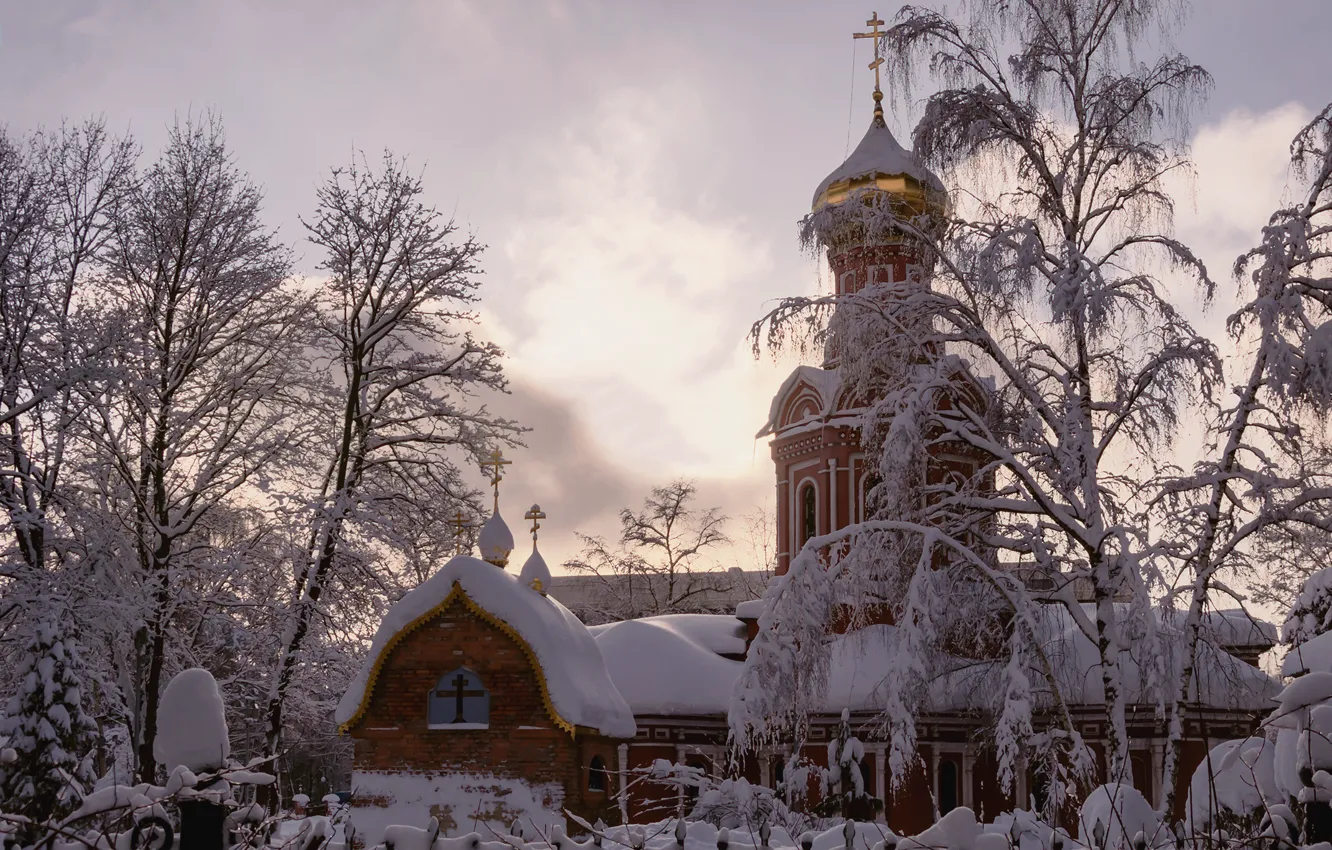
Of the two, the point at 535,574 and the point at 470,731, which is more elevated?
the point at 535,574

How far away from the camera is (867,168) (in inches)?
854

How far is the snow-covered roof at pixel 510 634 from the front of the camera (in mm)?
16062

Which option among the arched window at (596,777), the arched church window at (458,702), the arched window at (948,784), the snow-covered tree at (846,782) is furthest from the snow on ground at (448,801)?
the arched window at (948,784)

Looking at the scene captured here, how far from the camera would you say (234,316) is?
19.6 meters

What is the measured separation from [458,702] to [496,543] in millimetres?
2421

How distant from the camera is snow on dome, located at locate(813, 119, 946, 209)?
70.9 ft

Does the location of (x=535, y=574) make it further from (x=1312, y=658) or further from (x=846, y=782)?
(x=1312, y=658)

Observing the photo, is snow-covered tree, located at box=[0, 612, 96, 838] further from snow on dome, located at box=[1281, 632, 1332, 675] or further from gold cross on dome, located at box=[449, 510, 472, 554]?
snow on dome, located at box=[1281, 632, 1332, 675]

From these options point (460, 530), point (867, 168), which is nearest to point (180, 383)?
point (460, 530)

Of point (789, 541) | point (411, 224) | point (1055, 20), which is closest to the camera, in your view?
point (1055, 20)

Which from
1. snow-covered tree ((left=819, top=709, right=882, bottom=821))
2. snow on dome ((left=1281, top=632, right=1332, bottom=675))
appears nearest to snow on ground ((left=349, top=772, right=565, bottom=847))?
snow-covered tree ((left=819, top=709, right=882, bottom=821))

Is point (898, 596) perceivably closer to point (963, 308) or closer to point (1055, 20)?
point (963, 308)

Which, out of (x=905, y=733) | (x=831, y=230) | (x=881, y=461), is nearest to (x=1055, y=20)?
(x=831, y=230)

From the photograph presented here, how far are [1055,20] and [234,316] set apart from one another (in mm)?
12396
